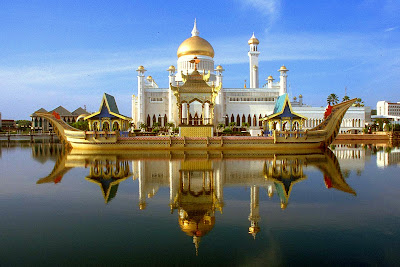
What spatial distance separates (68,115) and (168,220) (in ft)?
232

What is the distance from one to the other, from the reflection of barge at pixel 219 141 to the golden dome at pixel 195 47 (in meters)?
25.1

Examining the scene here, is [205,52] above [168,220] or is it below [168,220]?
above

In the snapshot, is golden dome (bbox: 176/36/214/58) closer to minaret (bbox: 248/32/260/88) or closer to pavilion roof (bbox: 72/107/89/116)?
minaret (bbox: 248/32/260/88)

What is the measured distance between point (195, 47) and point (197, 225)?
41340mm

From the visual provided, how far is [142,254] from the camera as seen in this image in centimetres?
502

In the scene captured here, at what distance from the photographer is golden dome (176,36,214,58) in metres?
45.4

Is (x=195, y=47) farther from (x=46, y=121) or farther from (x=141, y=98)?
(x=46, y=121)

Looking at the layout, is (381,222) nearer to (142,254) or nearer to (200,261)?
(200,261)

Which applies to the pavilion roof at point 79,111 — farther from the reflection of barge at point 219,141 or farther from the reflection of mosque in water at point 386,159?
the reflection of mosque in water at point 386,159

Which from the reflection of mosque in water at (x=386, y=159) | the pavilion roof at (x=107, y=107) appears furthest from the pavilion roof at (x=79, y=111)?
the reflection of mosque in water at (x=386, y=159)

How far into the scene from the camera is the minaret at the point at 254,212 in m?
6.01

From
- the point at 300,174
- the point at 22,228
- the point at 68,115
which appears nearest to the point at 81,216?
the point at 22,228

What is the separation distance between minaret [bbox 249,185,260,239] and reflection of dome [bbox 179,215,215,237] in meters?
0.77

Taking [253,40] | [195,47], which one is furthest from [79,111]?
[253,40]
